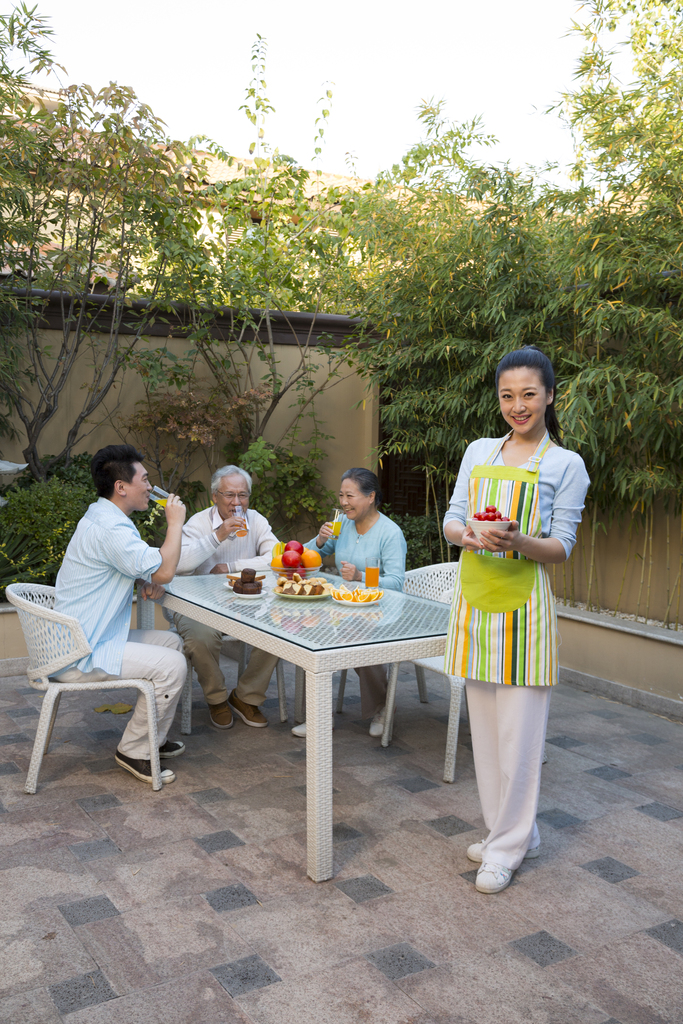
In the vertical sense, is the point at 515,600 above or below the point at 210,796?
above

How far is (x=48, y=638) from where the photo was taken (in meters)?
2.95

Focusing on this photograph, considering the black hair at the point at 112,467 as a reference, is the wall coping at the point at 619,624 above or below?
below

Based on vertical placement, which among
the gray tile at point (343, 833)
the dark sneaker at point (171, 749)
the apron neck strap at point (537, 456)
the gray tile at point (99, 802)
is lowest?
the dark sneaker at point (171, 749)

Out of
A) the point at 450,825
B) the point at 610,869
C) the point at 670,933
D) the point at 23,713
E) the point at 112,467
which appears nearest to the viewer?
the point at 670,933

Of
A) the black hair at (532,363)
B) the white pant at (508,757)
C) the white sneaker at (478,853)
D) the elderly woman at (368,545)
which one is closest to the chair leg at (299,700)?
the elderly woman at (368,545)

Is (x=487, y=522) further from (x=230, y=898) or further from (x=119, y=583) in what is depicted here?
(x=119, y=583)

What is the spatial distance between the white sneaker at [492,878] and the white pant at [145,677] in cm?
131

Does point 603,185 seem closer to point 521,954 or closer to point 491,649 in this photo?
point 491,649

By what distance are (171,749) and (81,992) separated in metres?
1.48

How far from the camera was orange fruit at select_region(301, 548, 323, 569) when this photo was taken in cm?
351

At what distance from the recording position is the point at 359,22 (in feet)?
27.9

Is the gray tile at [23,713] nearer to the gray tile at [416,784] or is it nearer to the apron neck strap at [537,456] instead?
the gray tile at [416,784]

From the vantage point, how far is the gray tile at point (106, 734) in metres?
3.60

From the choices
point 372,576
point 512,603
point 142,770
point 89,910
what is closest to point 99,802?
point 142,770
